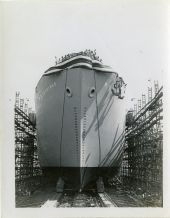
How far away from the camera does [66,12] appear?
933mm

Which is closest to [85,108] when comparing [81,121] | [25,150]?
[81,121]

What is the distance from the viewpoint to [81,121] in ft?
3.10

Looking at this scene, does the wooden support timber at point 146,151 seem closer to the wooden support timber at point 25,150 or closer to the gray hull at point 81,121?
the gray hull at point 81,121

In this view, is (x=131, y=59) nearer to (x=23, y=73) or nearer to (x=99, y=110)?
(x=99, y=110)

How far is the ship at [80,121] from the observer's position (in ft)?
3.10

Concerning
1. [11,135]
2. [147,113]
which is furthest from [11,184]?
[147,113]

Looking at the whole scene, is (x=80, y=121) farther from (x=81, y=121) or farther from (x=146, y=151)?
(x=146, y=151)

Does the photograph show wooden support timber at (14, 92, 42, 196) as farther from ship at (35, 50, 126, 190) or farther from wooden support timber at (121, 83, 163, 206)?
wooden support timber at (121, 83, 163, 206)

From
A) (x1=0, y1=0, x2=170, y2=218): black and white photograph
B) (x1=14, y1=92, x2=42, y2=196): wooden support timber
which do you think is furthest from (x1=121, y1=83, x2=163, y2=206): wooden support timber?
(x1=14, y1=92, x2=42, y2=196): wooden support timber

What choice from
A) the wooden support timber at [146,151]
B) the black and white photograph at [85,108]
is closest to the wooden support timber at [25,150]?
the black and white photograph at [85,108]

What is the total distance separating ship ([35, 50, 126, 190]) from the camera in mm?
944

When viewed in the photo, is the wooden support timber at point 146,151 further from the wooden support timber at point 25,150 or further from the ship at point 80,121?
the wooden support timber at point 25,150

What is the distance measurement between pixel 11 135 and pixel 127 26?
0.40 metres

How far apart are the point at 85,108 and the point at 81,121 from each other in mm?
35
